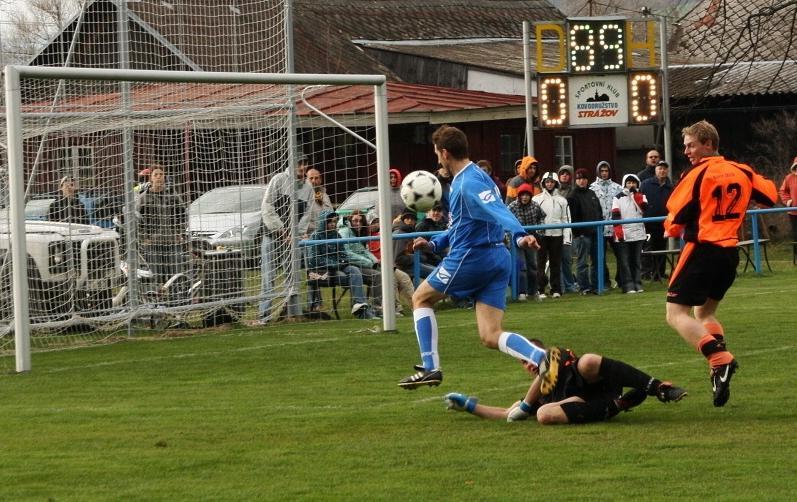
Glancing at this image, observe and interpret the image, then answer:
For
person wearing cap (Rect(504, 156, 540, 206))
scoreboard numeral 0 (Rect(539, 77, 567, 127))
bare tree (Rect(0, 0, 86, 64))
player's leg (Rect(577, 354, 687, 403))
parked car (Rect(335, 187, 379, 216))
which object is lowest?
player's leg (Rect(577, 354, 687, 403))

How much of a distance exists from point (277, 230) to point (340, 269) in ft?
2.84

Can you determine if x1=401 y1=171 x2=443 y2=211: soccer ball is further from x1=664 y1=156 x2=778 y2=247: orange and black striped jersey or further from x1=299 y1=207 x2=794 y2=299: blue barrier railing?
x1=299 y1=207 x2=794 y2=299: blue barrier railing

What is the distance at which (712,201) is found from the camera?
913 centimetres

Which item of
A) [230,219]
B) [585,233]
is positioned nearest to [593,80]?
[585,233]

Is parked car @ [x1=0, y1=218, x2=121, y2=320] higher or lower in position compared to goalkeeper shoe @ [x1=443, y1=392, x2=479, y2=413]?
higher

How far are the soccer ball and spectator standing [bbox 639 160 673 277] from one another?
10390 millimetres

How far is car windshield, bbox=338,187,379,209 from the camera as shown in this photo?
1839cm

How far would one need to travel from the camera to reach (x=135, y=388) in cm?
1096

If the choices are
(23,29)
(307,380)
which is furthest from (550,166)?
(307,380)

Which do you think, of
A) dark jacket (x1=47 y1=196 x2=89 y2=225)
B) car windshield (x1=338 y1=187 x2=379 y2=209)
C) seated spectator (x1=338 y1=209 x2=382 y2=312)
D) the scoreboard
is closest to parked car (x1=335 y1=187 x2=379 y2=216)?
car windshield (x1=338 y1=187 x2=379 y2=209)

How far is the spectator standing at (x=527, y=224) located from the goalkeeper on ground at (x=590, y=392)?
10.1m

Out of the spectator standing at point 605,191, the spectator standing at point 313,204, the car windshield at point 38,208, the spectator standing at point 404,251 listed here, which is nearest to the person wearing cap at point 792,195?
the spectator standing at point 605,191

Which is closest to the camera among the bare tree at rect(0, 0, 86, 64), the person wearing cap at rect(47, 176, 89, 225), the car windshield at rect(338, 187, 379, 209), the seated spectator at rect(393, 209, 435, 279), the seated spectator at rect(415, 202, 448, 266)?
the bare tree at rect(0, 0, 86, 64)

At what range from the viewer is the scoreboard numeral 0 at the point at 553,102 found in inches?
894
